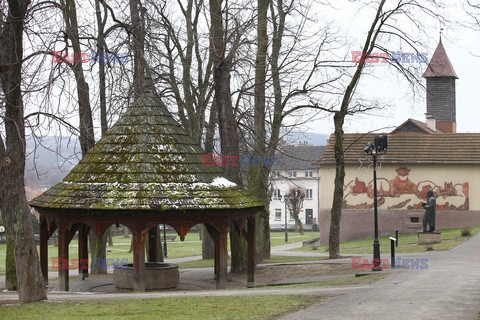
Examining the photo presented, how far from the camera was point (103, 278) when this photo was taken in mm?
24188

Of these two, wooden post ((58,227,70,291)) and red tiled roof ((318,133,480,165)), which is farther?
red tiled roof ((318,133,480,165))

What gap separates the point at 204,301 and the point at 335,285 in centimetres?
375

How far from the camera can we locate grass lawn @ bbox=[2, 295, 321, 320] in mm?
13219

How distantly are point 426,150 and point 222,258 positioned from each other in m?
26.7

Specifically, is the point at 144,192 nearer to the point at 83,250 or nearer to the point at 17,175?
the point at 17,175

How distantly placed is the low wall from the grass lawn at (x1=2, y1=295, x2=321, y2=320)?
94.2 ft

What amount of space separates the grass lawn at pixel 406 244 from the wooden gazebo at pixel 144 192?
10662 mm

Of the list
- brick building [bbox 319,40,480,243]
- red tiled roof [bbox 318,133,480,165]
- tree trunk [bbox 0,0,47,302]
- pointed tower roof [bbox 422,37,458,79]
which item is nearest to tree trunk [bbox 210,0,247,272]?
tree trunk [bbox 0,0,47,302]

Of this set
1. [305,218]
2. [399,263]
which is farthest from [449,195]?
[305,218]

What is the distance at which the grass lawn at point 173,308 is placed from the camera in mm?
13219

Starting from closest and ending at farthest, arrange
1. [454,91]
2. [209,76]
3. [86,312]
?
1. [86,312]
2. [209,76]
3. [454,91]

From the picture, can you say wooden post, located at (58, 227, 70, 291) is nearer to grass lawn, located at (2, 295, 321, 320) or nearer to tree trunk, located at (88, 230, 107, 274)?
grass lawn, located at (2, 295, 321, 320)

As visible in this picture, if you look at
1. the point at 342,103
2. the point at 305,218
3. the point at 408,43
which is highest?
the point at 408,43

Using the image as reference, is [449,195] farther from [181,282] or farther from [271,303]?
[271,303]
